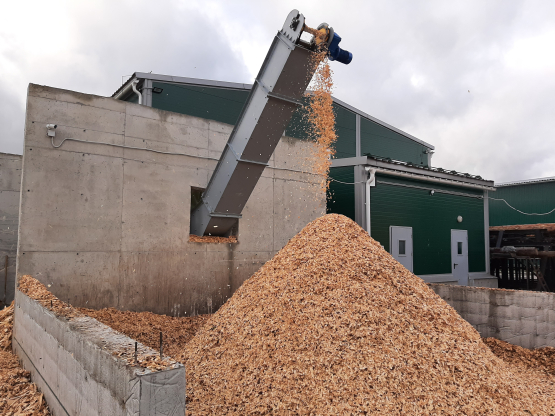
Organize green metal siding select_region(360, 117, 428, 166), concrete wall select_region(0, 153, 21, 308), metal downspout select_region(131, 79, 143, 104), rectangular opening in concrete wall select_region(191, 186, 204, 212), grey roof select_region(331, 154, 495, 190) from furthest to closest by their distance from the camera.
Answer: green metal siding select_region(360, 117, 428, 166) → grey roof select_region(331, 154, 495, 190) → metal downspout select_region(131, 79, 143, 104) → concrete wall select_region(0, 153, 21, 308) → rectangular opening in concrete wall select_region(191, 186, 204, 212)

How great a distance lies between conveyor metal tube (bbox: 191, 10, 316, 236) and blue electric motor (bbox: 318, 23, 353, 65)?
0.25m

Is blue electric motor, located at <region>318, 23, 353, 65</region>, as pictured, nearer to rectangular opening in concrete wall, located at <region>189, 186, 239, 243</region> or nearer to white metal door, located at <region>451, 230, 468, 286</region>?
rectangular opening in concrete wall, located at <region>189, 186, 239, 243</region>

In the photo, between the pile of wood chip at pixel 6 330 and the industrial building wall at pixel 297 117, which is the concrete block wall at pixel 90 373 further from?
the industrial building wall at pixel 297 117

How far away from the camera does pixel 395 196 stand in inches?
393

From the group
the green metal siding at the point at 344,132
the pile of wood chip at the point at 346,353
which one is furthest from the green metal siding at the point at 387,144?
the pile of wood chip at the point at 346,353

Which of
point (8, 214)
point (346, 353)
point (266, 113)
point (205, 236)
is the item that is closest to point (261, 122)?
point (266, 113)

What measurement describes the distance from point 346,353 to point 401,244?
720 cm

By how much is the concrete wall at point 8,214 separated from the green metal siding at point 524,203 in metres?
20.6

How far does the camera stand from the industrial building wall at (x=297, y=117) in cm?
959

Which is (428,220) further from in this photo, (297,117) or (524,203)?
(524,203)

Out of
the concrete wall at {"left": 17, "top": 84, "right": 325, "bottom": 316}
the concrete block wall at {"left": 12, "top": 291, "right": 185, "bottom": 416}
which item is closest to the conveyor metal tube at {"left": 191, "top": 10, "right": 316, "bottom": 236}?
the concrete wall at {"left": 17, "top": 84, "right": 325, "bottom": 316}

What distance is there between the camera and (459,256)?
11.5 meters

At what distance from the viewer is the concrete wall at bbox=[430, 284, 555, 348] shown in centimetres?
513

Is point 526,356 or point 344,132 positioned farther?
point 344,132
